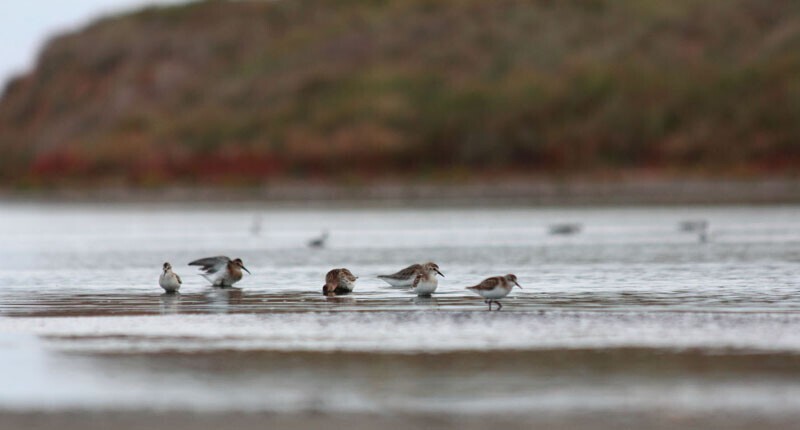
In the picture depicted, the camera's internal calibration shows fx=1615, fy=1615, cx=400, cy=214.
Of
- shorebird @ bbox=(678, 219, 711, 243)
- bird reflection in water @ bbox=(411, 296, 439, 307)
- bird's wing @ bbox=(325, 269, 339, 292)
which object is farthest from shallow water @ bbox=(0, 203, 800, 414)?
shorebird @ bbox=(678, 219, 711, 243)

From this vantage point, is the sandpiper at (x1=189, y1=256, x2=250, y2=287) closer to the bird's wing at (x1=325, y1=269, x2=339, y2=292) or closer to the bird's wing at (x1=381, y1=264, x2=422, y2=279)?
the bird's wing at (x1=325, y1=269, x2=339, y2=292)

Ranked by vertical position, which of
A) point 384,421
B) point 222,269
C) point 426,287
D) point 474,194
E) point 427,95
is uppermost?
point 427,95

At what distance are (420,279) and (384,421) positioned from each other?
1035 centimetres

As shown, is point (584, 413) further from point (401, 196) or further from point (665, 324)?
point (401, 196)

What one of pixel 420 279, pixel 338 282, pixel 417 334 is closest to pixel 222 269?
pixel 338 282

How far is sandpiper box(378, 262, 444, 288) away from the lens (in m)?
23.0

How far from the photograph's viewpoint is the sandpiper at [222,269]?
25.9 meters

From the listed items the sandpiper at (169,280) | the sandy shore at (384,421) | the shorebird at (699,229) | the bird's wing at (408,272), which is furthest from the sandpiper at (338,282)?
the shorebird at (699,229)

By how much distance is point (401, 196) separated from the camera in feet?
346

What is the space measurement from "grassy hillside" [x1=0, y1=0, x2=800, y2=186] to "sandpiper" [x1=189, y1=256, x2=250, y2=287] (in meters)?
96.0

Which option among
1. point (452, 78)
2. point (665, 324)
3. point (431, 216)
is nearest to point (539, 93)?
point (452, 78)

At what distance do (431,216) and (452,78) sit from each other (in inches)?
3373

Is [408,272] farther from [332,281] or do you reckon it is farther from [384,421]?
[384,421]

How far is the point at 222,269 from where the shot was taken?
85.4 ft
